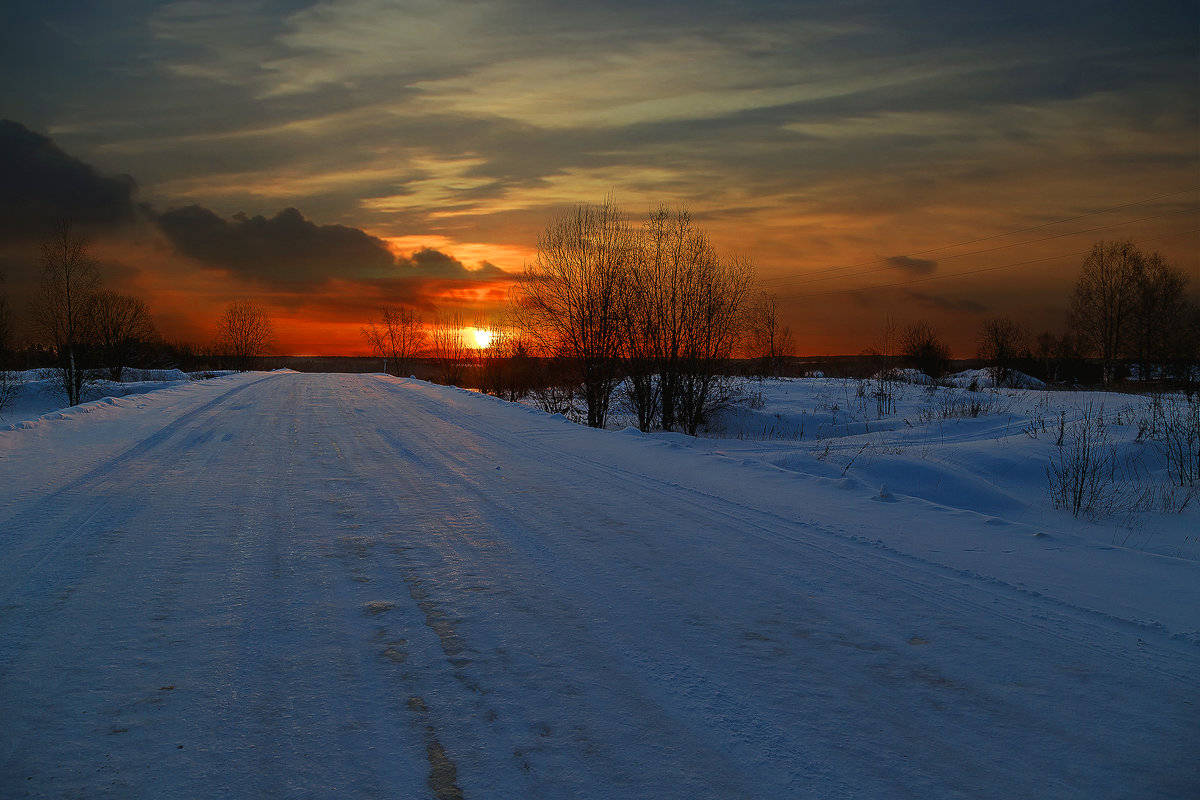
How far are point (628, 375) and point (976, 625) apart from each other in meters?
14.0

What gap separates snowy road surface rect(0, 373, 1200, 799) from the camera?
2.43m

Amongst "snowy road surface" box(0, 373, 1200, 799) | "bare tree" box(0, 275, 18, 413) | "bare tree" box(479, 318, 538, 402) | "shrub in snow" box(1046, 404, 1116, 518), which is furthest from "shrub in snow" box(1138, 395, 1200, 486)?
"bare tree" box(0, 275, 18, 413)

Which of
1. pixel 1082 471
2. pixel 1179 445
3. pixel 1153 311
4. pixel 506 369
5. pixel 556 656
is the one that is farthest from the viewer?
pixel 1153 311

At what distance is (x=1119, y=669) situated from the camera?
3.31 meters

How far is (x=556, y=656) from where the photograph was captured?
3.25 meters

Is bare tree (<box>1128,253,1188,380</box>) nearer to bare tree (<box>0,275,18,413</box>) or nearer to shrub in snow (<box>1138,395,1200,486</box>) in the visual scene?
shrub in snow (<box>1138,395,1200,486</box>)

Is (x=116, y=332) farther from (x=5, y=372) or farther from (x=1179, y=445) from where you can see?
(x=1179, y=445)

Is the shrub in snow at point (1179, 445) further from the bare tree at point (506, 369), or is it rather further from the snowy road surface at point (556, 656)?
the bare tree at point (506, 369)

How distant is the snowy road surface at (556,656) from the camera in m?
2.43

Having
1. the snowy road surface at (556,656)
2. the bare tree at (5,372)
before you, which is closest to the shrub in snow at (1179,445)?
the snowy road surface at (556,656)

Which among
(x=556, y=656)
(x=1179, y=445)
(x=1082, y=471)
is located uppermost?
(x=1179, y=445)

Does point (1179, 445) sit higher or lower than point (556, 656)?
higher

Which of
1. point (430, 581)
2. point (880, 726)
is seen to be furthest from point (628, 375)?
point (880, 726)

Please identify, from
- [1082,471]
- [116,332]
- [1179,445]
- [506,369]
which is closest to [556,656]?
[1082,471]
